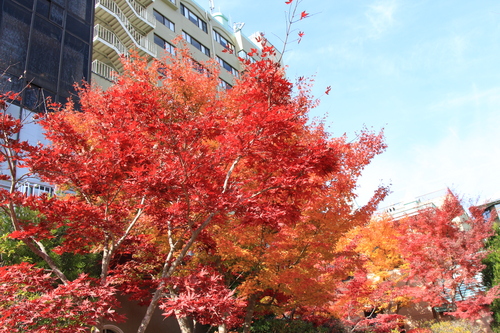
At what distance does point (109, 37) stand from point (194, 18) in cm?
1030

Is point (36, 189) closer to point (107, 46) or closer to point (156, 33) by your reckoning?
point (107, 46)

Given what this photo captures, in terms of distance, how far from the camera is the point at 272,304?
44.2ft

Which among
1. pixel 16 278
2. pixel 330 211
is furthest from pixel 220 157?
pixel 330 211

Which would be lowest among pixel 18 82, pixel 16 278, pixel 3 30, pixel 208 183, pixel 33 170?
pixel 16 278

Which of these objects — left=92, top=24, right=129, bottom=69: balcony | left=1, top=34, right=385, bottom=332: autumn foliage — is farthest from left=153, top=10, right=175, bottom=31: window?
left=1, top=34, right=385, bottom=332: autumn foliage

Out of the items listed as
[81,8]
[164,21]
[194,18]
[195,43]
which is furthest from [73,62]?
[194,18]

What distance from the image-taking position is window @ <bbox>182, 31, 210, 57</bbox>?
94.6 feet

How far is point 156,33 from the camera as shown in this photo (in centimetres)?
2614

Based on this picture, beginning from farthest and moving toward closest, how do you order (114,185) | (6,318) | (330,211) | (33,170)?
Result: (330,211), (114,185), (33,170), (6,318)

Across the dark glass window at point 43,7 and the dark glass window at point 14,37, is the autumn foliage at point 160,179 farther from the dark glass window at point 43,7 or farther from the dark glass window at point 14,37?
the dark glass window at point 43,7

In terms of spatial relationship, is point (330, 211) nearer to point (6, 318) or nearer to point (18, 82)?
point (6, 318)

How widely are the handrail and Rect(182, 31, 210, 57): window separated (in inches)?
173

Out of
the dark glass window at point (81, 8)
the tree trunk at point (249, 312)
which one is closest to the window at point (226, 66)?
the dark glass window at point (81, 8)

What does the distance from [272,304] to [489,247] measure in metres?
12.5
